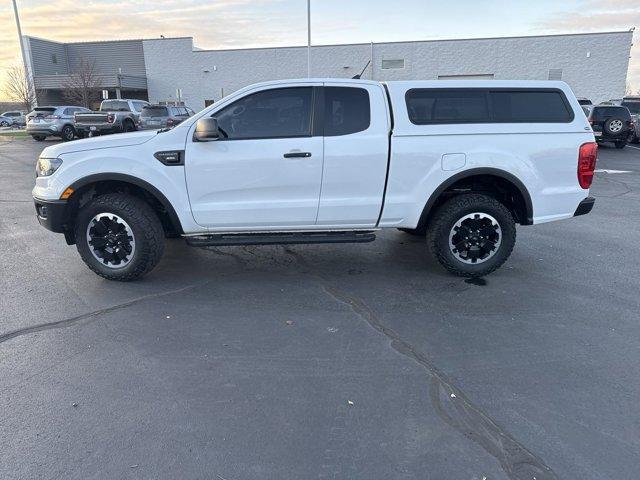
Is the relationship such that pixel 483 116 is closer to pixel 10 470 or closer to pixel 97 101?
pixel 10 470

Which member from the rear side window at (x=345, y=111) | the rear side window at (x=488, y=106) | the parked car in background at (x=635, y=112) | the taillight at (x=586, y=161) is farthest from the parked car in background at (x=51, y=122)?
the parked car in background at (x=635, y=112)

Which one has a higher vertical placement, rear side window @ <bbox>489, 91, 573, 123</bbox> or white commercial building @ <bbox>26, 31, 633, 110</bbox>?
white commercial building @ <bbox>26, 31, 633, 110</bbox>

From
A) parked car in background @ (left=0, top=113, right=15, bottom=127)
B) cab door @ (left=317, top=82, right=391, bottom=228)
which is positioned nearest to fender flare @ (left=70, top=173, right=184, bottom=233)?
cab door @ (left=317, top=82, right=391, bottom=228)

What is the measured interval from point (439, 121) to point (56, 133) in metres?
24.1

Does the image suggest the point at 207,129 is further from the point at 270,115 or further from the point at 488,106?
the point at 488,106

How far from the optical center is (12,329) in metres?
4.02

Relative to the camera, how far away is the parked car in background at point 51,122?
23812 millimetres

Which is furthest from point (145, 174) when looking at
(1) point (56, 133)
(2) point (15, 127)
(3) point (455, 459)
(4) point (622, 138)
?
(2) point (15, 127)

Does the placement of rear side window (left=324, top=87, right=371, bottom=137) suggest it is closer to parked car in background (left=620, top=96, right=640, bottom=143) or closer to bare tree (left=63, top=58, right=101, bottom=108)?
parked car in background (left=620, top=96, right=640, bottom=143)

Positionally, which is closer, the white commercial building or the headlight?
the headlight

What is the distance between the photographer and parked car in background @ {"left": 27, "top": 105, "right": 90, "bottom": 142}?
78.1 ft

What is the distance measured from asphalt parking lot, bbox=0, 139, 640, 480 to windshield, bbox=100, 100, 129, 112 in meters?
19.8

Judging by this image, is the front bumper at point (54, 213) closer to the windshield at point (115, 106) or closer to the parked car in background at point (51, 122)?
the windshield at point (115, 106)

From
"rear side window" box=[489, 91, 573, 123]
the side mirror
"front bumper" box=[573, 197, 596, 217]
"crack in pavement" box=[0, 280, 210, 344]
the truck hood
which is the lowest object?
"crack in pavement" box=[0, 280, 210, 344]
